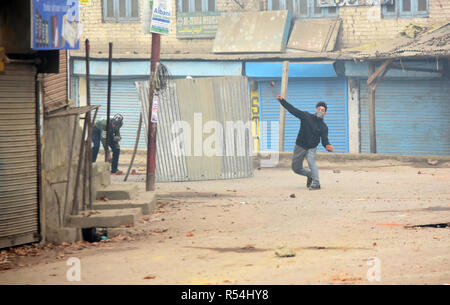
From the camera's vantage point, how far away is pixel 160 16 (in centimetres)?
1464

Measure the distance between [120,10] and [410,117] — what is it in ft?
33.9

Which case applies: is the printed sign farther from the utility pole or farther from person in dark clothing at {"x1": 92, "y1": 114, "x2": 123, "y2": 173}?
the utility pole

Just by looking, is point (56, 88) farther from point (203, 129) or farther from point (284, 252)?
point (203, 129)

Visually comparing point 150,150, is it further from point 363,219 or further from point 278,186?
point 363,219

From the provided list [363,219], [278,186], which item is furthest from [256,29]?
[363,219]

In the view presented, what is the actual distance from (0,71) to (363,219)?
5217mm

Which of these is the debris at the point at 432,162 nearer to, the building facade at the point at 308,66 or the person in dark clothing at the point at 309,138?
the building facade at the point at 308,66

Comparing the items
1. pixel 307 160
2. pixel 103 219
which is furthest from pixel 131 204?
pixel 307 160

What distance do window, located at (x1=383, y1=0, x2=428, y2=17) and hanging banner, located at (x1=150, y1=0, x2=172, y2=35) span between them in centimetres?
1087

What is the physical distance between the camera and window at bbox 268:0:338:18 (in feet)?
81.5

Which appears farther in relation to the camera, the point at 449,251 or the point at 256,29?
the point at 256,29

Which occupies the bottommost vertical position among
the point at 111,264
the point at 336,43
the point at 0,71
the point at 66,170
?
the point at 111,264

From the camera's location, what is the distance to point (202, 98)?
1789cm

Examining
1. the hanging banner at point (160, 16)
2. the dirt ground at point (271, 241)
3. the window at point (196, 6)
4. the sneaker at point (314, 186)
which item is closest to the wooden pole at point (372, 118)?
the dirt ground at point (271, 241)
